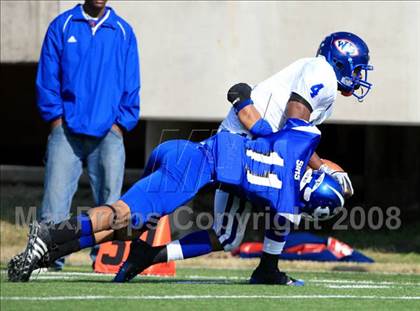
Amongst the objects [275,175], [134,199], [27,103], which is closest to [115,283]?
[134,199]

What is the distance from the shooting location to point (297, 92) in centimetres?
744

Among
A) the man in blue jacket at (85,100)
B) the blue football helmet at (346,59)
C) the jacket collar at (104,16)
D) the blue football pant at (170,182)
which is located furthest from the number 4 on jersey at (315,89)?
the jacket collar at (104,16)

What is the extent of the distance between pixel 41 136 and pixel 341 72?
10249 millimetres

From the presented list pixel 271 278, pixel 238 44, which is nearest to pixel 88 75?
pixel 271 278

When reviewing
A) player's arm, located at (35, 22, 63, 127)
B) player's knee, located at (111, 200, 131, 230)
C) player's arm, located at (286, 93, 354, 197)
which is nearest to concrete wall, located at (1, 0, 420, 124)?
player's arm, located at (35, 22, 63, 127)

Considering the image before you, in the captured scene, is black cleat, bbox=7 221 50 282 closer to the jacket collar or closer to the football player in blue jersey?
the football player in blue jersey

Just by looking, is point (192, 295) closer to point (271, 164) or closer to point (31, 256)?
point (31, 256)

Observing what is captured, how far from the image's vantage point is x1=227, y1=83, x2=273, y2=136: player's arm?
750cm

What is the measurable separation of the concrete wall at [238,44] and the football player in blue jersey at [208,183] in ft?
12.5

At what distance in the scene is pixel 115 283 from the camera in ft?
23.4

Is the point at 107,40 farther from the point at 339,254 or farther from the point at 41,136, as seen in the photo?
the point at 41,136

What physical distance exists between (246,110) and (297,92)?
1.15 ft

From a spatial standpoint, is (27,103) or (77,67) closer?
(77,67)

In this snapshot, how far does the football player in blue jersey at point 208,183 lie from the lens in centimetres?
691
